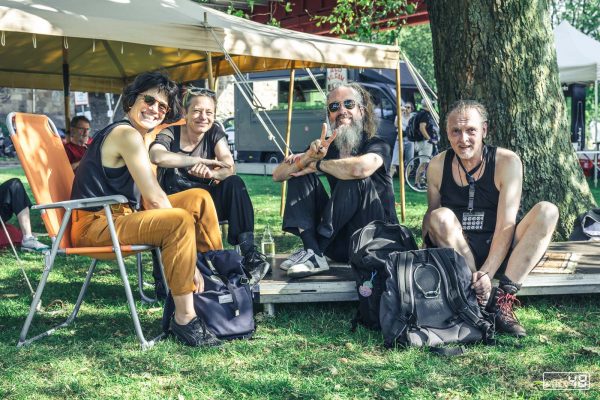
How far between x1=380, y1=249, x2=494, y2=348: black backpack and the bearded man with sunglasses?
0.79 m

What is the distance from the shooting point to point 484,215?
421 cm

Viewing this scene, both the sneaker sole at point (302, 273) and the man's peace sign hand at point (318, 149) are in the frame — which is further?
the man's peace sign hand at point (318, 149)

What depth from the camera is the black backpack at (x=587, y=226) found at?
18.1 feet

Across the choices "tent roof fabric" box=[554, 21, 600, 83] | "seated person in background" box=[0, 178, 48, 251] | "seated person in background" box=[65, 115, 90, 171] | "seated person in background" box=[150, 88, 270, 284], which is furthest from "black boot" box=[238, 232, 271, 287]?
"tent roof fabric" box=[554, 21, 600, 83]

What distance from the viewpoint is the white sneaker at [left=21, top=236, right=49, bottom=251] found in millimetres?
6682

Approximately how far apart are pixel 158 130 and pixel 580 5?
3280 centimetres

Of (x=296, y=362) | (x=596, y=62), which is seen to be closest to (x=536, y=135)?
(x=296, y=362)

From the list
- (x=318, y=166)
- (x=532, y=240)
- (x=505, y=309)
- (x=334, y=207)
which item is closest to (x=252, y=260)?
(x=334, y=207)

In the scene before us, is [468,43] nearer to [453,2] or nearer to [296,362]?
[453,2]

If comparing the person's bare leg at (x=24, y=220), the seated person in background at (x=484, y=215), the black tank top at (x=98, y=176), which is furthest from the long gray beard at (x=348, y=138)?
the person's bare leg at (x=24, y=220)

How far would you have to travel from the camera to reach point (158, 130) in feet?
17.6

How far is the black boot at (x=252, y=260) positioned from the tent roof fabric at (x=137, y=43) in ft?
6.96

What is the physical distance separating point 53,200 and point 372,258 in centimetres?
176

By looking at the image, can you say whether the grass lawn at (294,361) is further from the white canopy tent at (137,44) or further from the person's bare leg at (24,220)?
the white canopy tent at (137,44)
